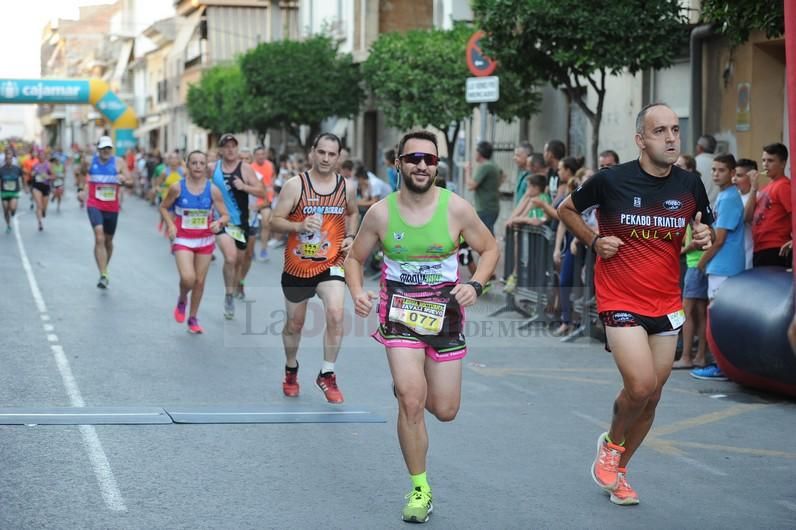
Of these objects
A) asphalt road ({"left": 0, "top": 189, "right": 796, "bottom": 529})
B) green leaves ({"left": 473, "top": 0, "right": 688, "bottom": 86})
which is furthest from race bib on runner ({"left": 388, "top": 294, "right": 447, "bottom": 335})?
green leaves ({"left": 473, "top": 0, "right": 688, "bottom": 86})

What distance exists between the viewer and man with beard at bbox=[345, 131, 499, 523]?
245 inches

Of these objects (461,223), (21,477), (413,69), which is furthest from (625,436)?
(413,69)

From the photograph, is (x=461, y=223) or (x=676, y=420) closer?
(x=461, y=223)

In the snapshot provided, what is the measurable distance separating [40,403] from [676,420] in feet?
14.3

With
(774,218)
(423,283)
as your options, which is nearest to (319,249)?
(423,283)

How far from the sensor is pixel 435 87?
963 inches

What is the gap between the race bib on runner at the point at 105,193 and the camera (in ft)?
55.9

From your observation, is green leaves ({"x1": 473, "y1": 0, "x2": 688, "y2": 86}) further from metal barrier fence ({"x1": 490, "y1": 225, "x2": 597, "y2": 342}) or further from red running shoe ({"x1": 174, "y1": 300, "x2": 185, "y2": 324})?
red running shoe ({"x1": 174, "y1": 300, "x2": 185, "y2": 324})

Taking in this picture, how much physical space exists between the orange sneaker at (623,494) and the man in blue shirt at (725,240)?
4.54m

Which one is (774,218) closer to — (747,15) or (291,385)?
(747,15)

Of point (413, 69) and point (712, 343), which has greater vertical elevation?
point (413, 69)

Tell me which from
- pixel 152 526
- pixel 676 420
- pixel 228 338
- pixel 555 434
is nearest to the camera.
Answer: pixel 152 526

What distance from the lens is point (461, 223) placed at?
6.42 meters

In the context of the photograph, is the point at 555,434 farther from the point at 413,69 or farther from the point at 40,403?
the point at 413,69
